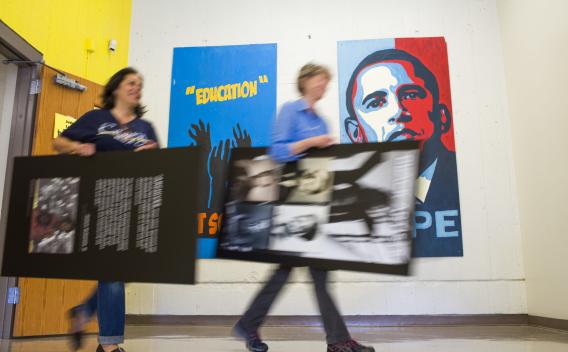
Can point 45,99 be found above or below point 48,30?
below

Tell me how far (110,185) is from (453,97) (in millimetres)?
3211

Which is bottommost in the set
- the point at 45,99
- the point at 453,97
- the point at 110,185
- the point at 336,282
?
the point at 336,282

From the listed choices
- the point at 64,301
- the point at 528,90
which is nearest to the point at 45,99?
the point at 64,301

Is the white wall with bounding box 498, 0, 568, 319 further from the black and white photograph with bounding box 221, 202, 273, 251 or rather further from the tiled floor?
the black and white photograph with bounding box 221, 202, 273, 251

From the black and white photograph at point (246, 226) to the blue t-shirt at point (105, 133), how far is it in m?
0.47

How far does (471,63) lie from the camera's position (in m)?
3.96

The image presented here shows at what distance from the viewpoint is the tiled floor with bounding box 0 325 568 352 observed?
2.30 metres

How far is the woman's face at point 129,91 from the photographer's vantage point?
1.87m

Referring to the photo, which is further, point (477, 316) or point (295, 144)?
point (477, 316)

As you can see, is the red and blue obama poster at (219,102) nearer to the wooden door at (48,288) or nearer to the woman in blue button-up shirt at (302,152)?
the wooden door at (48,288)

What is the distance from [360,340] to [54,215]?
187 centimetres

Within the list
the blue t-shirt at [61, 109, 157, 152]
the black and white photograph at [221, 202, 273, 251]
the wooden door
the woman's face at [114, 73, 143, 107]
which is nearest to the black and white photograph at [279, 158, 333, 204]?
the black and white photograph at [221, 202, 273, 251]

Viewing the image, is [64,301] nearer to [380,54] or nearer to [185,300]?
[185,300]

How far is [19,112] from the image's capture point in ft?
9.89
